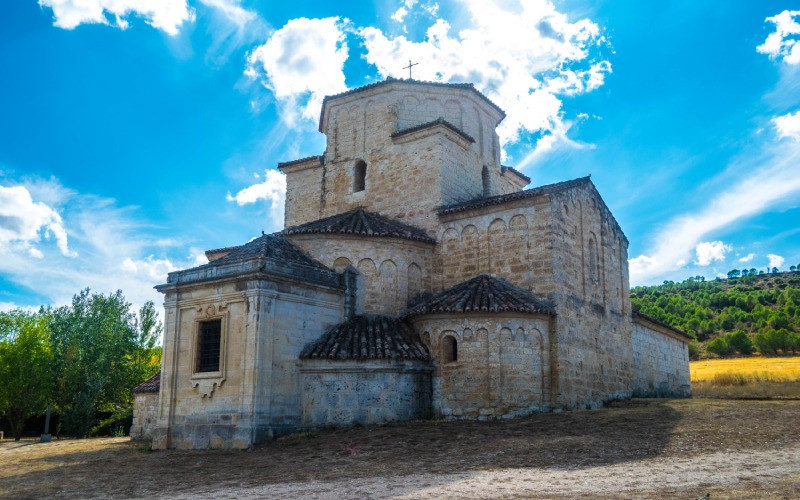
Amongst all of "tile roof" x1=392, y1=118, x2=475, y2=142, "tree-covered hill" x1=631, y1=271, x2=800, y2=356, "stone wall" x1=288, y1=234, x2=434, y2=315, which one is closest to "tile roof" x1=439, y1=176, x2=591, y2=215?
"stone wall" x1=288, y1=234, x2=434, y2=315

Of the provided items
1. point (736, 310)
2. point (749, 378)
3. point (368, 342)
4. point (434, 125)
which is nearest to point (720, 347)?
point (736, 310)

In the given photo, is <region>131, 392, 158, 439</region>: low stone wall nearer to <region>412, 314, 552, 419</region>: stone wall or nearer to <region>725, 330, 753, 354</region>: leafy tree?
<region>412, 314, 552, 419</region>: stone wall

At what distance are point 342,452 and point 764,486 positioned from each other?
860cm

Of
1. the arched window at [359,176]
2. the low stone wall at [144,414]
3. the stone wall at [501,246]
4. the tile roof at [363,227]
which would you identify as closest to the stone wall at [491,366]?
the stone wall at [501,246]

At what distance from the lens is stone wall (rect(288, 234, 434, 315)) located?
21.2 m

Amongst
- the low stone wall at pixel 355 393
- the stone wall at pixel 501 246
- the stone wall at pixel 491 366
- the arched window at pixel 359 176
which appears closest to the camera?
the low stone wall at pixel 355 393

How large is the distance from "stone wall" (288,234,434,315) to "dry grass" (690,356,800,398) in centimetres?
1160

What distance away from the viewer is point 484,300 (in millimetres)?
18906

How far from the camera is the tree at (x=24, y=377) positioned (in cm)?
2942

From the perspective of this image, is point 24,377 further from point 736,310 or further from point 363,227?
point 736,310

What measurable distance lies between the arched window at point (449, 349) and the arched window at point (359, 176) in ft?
28.4

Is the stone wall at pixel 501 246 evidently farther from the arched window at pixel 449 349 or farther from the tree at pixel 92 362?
the tree at pixel 92 362

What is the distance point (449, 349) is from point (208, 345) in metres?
6.97

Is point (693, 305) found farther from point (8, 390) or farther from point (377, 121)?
point (8, 390)
